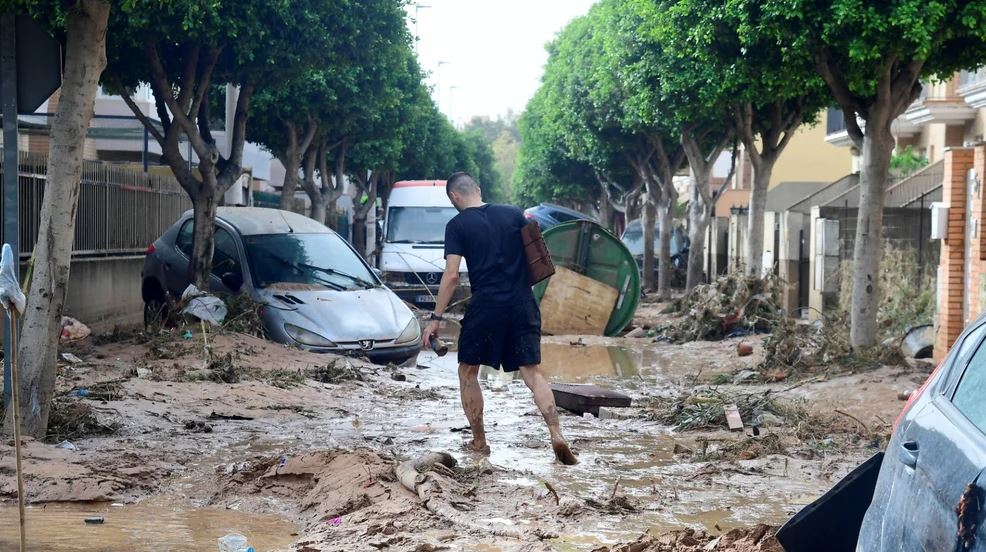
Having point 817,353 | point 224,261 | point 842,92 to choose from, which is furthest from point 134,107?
point 817,353

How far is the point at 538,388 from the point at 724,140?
22.3 m

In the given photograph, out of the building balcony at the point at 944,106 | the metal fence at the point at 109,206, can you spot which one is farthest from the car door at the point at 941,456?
the building balcony at the point at 944,106

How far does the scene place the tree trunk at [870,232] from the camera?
43.5ft

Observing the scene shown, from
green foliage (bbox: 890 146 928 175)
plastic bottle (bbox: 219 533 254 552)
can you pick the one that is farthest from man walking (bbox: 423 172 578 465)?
green foliage (bbox: 890 146 928 175)

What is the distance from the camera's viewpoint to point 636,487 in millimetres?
7137

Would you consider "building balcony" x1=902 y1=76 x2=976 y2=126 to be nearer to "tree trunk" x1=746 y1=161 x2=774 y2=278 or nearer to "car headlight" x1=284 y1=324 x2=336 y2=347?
"tree trunk" x1=746 y1=161 x2=774 y2=278

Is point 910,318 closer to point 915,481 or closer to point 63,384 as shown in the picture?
point 63,384

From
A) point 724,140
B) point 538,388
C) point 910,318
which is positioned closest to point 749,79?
point 910,318

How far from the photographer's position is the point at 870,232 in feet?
43.8

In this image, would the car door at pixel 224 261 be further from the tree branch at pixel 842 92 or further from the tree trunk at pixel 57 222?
the tree branch at pixel 842 92

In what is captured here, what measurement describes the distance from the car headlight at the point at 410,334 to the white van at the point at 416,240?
25.3 feet

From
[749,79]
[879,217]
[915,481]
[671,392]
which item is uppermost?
[749,79]

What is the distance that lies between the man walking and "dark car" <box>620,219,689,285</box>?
28099 millimetres

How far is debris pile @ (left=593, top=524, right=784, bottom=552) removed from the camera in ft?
16.2
